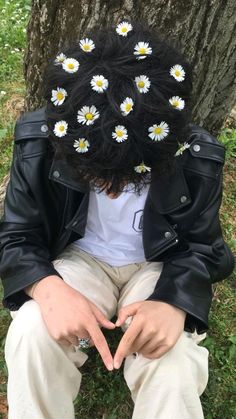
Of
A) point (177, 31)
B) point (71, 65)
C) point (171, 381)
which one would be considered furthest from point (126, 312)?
point (177, 31)

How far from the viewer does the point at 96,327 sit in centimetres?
182

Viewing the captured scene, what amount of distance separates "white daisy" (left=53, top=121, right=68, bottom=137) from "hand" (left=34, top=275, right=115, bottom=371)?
0.59m

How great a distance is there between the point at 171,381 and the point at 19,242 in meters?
0.77

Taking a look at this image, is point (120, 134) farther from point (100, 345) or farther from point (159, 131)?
point (100, 345)

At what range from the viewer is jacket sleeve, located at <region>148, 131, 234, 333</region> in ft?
6.45

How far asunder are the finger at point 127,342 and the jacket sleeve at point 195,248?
176 mm

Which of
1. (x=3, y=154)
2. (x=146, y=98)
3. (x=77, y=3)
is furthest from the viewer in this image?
(x=3, y=154)

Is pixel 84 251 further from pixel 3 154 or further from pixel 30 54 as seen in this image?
pixel 3 154

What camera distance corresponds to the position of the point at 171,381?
178 cm

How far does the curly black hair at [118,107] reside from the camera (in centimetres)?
152

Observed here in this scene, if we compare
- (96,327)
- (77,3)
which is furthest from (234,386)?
(77,3)

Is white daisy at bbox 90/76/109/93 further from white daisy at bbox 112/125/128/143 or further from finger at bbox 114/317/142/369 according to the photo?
finger at bbox 114/317/142/369

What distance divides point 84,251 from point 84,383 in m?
0.64

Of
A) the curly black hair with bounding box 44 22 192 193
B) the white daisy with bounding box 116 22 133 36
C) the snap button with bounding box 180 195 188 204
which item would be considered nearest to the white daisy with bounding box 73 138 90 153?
the curly black hair with bounding box 44 22 192 193
